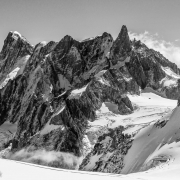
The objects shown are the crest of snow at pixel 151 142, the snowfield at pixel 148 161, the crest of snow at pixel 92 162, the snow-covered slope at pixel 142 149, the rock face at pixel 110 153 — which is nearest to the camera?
the snowfield at pixel 148 161

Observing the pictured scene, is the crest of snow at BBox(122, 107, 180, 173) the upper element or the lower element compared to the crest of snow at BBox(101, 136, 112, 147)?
upper

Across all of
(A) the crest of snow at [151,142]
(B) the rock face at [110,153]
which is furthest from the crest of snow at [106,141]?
(A) the crest of snow at [151,142]

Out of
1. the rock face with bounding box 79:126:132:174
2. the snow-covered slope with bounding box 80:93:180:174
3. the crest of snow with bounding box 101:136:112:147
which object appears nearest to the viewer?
the snow-covered slope with bounding box 80:93:180:174

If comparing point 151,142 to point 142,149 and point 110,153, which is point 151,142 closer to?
point 142,149

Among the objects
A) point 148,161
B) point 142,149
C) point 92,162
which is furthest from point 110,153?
point 148,161

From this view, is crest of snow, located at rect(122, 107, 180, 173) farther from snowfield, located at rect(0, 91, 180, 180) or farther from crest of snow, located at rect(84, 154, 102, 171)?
crest of snow, located at rect(84, 154, 102, 171)

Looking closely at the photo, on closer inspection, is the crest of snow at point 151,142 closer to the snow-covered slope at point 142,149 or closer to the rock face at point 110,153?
the snow-covered slope at point 142,149

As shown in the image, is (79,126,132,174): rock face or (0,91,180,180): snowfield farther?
(79,126,132,174): rock face

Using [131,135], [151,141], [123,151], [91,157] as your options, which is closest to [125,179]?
[151,141]

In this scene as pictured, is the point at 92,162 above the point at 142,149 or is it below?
below

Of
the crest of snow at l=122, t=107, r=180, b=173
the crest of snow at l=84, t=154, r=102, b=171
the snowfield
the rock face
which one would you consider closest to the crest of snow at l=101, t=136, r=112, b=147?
the rock face

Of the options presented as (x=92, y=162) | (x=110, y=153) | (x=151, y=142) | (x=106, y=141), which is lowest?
(x=92, y=162)

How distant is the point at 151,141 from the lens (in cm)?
11388

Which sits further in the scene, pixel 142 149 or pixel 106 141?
pixel 106 141
